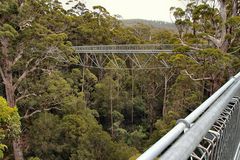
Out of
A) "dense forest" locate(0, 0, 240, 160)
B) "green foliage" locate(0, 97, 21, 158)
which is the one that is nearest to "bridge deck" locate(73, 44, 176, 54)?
"dense forest" locate(0, 0, 240, 160)

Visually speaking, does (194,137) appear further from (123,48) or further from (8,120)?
(123,48)

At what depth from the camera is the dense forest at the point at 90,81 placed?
719 centimetres

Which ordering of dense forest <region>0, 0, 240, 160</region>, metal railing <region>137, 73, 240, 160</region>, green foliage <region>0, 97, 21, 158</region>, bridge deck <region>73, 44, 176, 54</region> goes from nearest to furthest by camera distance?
metal railing <region>137, 73, 240, 160</region>
green foliage <region>0, 97, 21, 158</region>
dense forest <region>0, 0, 240, 160</region>
bridge deck <region>73, 44, 176, 54</region>

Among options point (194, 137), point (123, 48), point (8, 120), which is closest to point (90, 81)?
Result: point (123, 48)

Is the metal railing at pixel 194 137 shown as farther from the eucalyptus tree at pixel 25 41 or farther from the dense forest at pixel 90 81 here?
the eucalyptus tree at pixel 25 41

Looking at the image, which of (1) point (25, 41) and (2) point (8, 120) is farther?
(1) point (25, 41)

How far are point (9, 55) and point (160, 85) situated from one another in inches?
470

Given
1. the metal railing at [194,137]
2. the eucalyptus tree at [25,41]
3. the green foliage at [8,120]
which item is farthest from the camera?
the eucalyptus tree at [25,41]

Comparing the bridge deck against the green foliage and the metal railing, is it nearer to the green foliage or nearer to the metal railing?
the green foliage

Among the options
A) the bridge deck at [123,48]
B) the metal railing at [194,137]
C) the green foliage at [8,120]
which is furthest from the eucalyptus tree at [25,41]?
the metal railing at [194,137]

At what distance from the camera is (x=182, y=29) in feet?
28.3

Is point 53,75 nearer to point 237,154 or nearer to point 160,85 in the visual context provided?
point 237,154

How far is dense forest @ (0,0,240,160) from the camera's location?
23.6 feet

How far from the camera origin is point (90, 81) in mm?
17391
